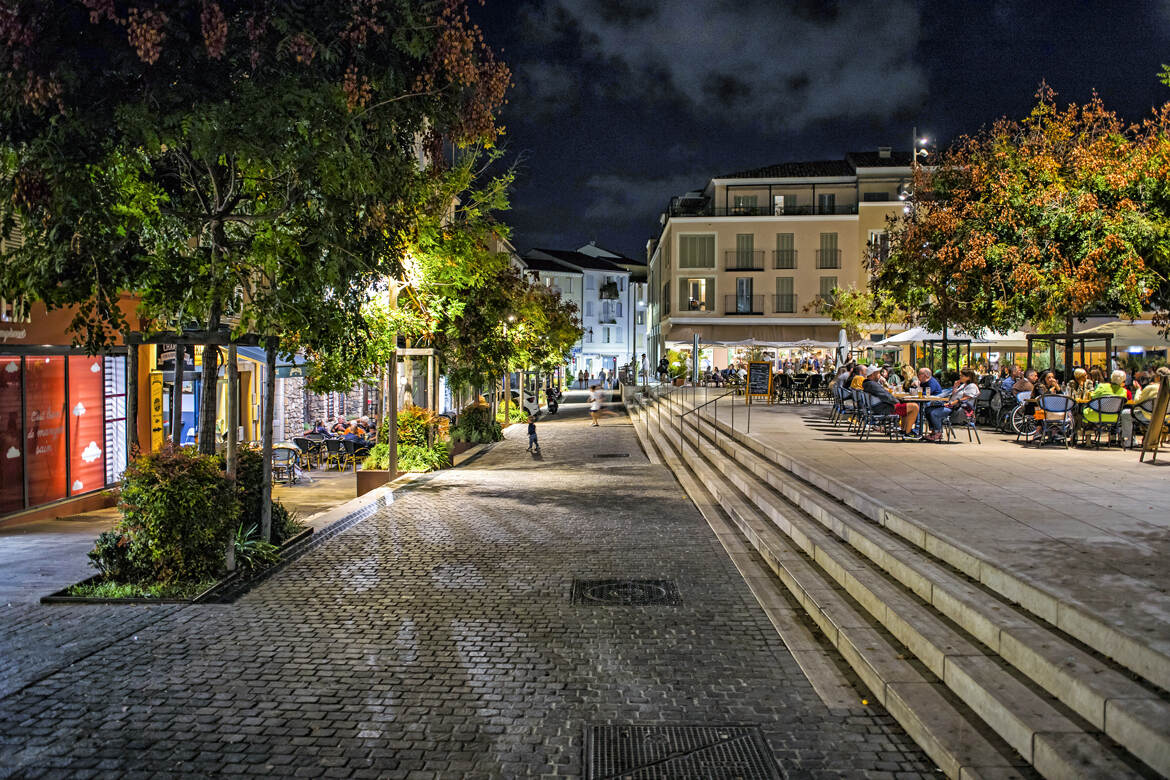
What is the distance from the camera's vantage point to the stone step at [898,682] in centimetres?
383

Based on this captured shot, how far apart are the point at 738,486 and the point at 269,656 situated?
27.4ft

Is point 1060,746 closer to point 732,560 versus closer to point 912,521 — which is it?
point 912,521

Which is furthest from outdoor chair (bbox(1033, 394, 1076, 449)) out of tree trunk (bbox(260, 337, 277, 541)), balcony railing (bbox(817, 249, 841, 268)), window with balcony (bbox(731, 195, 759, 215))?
window with balcony (bbox(731, 195, 759, 215))

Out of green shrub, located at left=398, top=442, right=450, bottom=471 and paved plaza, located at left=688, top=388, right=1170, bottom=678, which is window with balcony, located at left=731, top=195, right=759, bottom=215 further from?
green shrub, located at left=398, top=442, right=450, bottom=471

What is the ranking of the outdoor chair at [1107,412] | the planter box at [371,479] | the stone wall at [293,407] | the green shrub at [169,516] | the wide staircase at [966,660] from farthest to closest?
1. the stone wall at [293,407]
2. the planter box at [371,479]
3. the outdoor chair at [1107,412]
4. the green shrub at [169,516]
5. the wide staircase at [966,660]

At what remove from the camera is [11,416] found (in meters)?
10.5

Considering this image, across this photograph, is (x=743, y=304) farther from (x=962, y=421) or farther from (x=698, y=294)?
(x=962, y=421)

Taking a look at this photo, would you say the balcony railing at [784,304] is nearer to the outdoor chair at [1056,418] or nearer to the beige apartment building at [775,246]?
the beige apartment building at [775,246]

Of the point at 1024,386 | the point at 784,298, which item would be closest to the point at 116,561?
the point at 1024,386

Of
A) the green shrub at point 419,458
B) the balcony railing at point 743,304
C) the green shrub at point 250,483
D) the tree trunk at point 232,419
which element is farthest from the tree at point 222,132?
the balcony railing at point 743,304

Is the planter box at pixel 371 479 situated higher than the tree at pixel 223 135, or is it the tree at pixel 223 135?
the tree at pixel 223 135

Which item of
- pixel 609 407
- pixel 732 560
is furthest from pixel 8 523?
pixel 609 407

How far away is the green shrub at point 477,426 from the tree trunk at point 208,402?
546 inches

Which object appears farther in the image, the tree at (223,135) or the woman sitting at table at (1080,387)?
the woman sitting at table at (1080,387)
